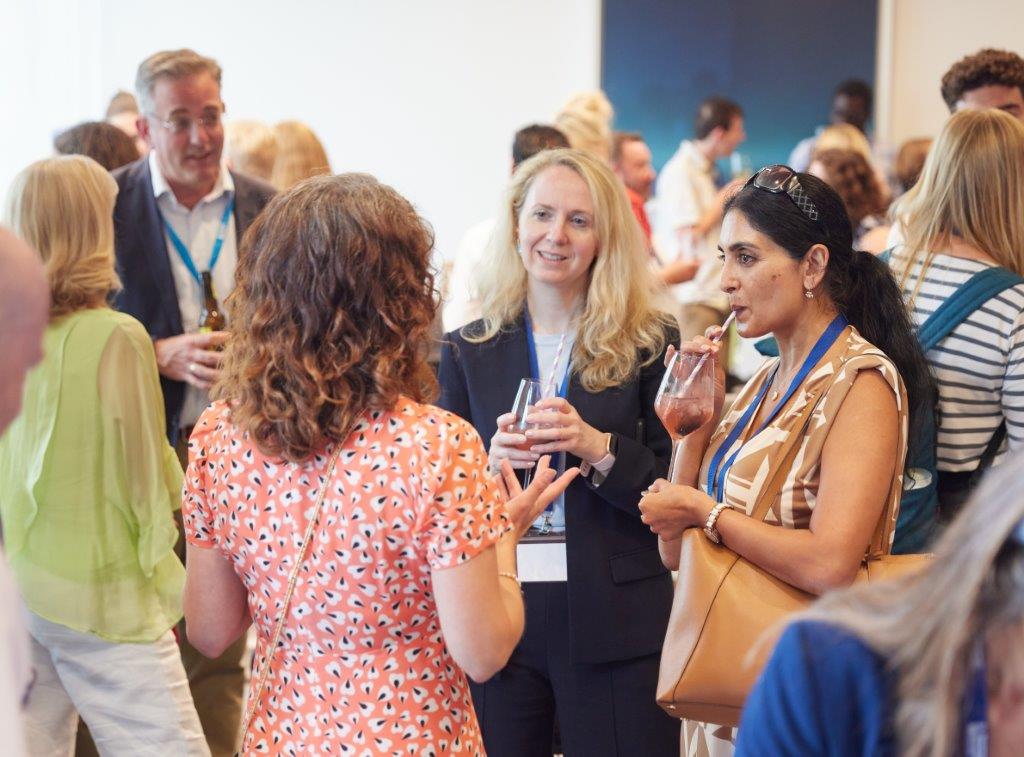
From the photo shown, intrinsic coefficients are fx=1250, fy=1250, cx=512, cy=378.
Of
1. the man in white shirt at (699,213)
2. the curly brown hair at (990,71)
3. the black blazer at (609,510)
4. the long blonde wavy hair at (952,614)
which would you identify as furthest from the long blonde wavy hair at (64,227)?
the man in white shirt at (699,213)

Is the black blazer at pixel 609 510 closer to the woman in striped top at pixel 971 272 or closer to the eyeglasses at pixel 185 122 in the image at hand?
the woman in striped top at pixel 971 272

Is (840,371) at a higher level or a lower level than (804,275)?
lower

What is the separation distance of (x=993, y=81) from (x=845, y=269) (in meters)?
2.01

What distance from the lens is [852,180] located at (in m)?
5.00

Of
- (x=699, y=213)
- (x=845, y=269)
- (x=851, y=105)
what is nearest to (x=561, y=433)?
(x=845, y=269)

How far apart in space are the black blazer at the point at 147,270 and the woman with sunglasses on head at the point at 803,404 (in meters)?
1.57

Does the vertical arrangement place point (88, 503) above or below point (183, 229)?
below

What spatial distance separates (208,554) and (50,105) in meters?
6.06

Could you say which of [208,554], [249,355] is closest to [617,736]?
[208,554]

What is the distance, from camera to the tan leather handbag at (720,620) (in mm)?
1979

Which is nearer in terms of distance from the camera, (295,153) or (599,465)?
(599,465)

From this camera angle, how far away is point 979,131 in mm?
2742

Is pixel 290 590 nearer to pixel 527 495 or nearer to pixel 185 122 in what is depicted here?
pixel 527 495

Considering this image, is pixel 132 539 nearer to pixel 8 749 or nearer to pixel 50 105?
pixel 8 749
